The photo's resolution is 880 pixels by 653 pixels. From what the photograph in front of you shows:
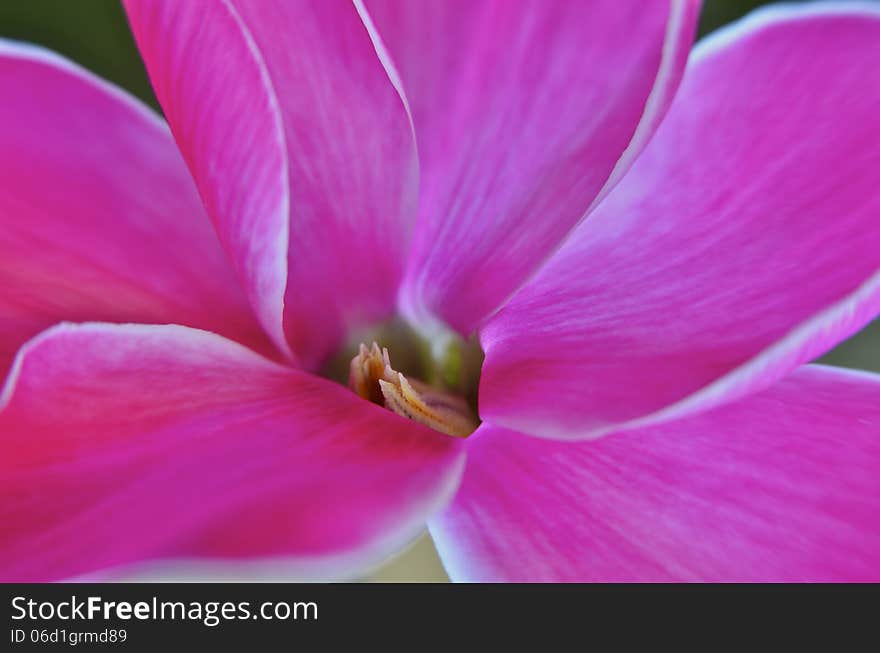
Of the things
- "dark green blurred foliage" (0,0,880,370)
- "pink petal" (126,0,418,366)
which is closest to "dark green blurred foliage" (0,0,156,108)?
"dark green blurred foliage" (0,0,880,370)

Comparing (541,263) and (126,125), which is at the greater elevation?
(126,125)

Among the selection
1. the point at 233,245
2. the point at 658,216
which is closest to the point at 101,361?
the point at 233,245

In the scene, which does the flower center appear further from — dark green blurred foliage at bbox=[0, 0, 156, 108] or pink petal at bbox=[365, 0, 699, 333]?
dark green blurred foliage at bbox=[0, 0, 156, 108]

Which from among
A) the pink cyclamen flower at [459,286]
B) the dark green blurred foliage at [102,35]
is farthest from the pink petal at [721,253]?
the dark green blurred foliage at [102,35]

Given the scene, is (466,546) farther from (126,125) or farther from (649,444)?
(126,125)
